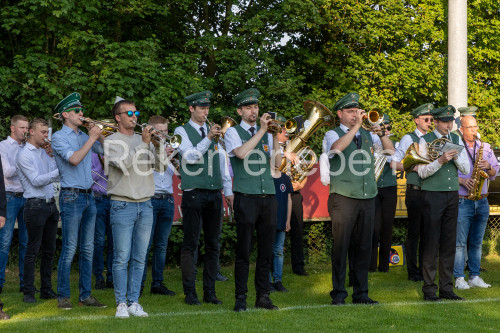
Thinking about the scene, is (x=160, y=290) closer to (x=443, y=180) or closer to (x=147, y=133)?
(x=147, y=133)

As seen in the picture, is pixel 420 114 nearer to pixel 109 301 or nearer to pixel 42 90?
pixel 109 301

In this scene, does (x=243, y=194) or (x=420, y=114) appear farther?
(x=420, y=114)

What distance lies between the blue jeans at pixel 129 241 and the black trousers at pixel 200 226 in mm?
772

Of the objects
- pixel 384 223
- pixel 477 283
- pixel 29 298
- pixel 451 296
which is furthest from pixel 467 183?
pixel 29 298

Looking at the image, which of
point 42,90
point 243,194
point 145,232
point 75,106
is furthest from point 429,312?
point 42,90

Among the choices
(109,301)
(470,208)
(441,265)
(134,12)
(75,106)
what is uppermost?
(134,12)

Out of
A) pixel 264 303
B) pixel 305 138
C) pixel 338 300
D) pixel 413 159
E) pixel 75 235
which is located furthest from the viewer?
pixel 305 138

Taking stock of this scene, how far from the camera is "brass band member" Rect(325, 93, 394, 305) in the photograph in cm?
779

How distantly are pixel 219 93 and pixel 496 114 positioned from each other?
7238 mm

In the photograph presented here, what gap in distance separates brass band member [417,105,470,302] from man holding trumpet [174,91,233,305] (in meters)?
2.44

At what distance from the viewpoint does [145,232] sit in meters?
7.16

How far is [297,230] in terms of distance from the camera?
10.6 metres

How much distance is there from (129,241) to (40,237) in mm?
1615

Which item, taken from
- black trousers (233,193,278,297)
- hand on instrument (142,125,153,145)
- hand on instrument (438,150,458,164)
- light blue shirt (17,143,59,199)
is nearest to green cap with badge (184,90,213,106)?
hand on instrument (142,125,153,145)
